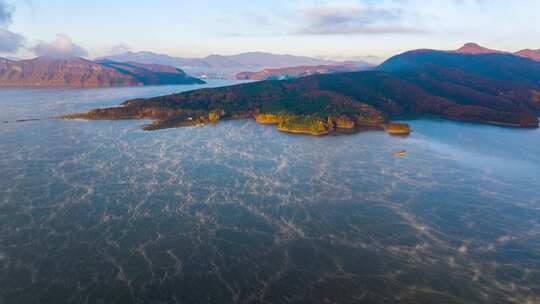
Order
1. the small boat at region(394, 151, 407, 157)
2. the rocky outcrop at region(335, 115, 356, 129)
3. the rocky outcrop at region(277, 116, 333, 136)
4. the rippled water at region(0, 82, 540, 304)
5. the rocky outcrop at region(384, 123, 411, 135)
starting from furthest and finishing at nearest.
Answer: the rocky outcrop at region(335, 115, 356, 129) < the rocky outcrop at region(384, 123, 411, 135) < the rocky outcrop at region(277, 116, 333, 136) < the small boat at region(394, 151, 407, 157) < the rippled water at region(0, 82, 540, 304)

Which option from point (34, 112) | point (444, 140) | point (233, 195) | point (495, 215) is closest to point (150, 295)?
point (233, 195)

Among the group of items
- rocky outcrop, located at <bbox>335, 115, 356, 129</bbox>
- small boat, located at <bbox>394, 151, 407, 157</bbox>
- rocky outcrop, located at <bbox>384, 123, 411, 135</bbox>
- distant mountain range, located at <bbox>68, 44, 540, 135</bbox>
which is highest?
distant mountain range, located at <bbox>68, 44, 540, 135</bbox>

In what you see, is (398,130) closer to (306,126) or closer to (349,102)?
(306,126)

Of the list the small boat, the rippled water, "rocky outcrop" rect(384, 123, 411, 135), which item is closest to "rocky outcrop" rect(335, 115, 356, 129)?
"rocky outcrop" rect(384, 123, 411, 135)

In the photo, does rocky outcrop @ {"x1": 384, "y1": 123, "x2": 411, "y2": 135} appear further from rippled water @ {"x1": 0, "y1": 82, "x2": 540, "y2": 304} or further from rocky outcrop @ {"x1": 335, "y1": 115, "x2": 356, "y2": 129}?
rippled water @ {"x1": 0, "y1": 82, "x2": 540, "y2": 304}

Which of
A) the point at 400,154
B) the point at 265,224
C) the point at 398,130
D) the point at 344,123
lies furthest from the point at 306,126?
the point at 265,224

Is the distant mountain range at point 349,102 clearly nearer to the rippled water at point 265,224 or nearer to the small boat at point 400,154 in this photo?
→ the small boat at point 400,154
